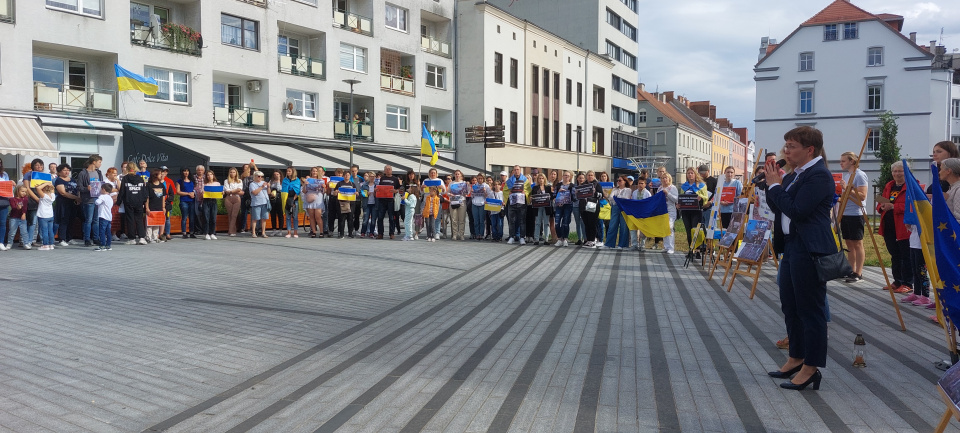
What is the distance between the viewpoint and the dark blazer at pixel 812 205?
201 inches

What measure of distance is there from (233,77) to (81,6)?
745cm

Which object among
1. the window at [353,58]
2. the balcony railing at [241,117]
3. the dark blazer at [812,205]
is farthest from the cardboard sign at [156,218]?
the window at [353,58]

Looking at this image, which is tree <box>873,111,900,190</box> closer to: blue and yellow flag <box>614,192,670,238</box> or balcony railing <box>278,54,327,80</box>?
balcony railing <box>278,54,327,80</box>

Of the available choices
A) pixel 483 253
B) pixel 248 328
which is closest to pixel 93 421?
pixel 248 328

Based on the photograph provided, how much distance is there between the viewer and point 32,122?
79.8 feet

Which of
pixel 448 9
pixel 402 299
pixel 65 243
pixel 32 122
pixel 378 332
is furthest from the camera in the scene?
pixel 448 9

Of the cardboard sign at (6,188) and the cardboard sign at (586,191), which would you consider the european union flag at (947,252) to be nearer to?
the cardboard sign at (586,191)

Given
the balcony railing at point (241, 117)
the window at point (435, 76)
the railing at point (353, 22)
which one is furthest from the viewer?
the window at point (435, 76)

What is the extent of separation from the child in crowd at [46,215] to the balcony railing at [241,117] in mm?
16937

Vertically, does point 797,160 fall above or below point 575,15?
below

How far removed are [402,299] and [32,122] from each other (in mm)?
21191

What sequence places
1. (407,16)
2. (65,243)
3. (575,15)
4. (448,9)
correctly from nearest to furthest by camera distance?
(65,243)
(407,16)
(448,9)
(575,15)

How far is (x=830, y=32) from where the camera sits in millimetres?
61594

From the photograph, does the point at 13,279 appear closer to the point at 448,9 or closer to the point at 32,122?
the point at 32,122
